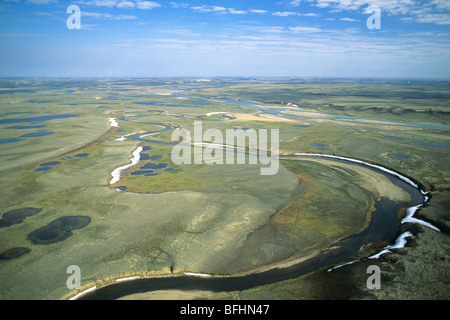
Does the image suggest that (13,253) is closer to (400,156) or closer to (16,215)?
(16,215)

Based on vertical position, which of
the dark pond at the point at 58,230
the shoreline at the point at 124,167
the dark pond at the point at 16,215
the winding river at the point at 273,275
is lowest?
the winding river at the point at 273,275

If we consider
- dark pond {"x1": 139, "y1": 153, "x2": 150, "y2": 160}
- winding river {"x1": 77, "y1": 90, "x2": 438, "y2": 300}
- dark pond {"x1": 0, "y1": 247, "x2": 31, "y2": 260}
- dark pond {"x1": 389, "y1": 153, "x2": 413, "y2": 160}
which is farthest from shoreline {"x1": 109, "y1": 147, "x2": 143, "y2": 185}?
dark pond {"x1": 389, "y1": 153, "x2": 413, "y2": 160}

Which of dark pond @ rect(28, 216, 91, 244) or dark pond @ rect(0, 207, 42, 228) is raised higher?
dark pond @ rect(0, 207, 42, 228)

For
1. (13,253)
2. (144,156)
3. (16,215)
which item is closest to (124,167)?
(144,156)

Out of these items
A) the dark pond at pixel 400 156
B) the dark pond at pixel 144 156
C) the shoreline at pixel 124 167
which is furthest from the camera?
the dark pond at pixel 144 156

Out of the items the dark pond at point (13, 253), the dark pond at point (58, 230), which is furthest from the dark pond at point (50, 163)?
the dark pond at point (13, 253)

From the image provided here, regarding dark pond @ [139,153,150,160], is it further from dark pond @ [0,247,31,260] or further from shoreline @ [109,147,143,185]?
dark pond @ [0,247,31,260]

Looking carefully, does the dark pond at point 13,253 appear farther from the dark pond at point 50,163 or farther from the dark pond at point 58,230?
the dark pond at point 50,163

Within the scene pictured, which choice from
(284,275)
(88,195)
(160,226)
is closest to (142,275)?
(160,226)

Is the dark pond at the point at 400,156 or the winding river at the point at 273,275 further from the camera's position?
the dark pond at the point at 400,156

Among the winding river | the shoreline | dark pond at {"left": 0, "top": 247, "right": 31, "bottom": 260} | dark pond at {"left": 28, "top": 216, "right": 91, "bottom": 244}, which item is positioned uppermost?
the shoreline

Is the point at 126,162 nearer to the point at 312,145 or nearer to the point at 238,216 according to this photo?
the point at 238,216
